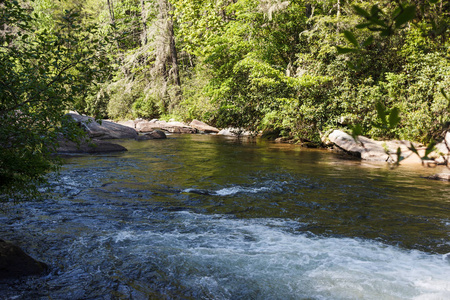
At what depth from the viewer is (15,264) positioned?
4.22 m

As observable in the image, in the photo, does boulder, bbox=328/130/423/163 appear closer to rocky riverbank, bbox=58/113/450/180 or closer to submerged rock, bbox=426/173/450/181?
rocky riverbank, bbox=58/113/450/180

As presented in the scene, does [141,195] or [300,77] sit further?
[300,77]

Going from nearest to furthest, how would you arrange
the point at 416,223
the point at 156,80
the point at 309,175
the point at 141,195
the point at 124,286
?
the point at 124,286 < the point at 416,223 < the point at 141,195 < the point at 309,175 < the point at 156,80

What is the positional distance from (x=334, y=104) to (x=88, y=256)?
47.1 ft

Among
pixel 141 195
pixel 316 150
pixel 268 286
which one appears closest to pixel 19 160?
pixel 268 286

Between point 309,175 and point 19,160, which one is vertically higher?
point 19,160

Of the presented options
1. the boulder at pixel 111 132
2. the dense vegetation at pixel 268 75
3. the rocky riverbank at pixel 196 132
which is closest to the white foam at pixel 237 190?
the rocky riverbank at pixel 196 132

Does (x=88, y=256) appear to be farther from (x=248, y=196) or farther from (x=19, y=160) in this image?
(x=248, y=196)

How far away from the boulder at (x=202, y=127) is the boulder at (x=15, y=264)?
2141 centimetres

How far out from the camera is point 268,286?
4219mm

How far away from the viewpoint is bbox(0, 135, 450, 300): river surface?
4.16m

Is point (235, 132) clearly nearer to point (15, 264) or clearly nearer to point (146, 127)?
point (146, 127)

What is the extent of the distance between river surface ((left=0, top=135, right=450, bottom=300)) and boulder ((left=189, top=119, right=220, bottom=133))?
15.2 meters

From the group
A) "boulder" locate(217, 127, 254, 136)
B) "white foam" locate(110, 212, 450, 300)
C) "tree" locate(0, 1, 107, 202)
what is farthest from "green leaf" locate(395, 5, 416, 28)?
"boulder" locate(217, 127, 254, 136)
